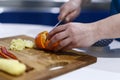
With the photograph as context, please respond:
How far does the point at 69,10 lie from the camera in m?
1.12

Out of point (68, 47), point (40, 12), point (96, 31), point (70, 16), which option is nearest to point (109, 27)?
point (96, 31)

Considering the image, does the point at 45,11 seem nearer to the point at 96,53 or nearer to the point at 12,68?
the point at 96,53

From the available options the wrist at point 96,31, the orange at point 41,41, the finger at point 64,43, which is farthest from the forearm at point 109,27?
the orange at point 41,41

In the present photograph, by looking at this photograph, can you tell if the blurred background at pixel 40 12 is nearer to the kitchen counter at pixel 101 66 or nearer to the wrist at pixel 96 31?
the kitchen counter at pixel 101 66

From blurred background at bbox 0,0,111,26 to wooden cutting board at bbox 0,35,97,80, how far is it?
617mm

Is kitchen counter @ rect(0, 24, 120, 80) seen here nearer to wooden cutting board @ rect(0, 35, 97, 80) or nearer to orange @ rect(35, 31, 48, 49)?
wooden cutting board @ rect(0, 35, 97, 80)

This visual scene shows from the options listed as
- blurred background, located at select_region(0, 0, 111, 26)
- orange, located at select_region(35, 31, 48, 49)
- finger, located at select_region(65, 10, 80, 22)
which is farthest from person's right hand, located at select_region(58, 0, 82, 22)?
blurred background, located at select_region(0, 0, 111, 26)

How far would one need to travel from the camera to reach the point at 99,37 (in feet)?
2.90

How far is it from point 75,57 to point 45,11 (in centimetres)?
78

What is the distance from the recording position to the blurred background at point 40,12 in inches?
62.4

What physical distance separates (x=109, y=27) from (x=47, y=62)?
0.79 ft

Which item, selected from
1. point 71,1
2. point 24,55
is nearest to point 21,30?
point 71,1

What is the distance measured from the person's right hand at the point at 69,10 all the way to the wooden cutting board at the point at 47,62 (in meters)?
0.20

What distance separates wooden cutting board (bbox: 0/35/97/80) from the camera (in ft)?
2.38
